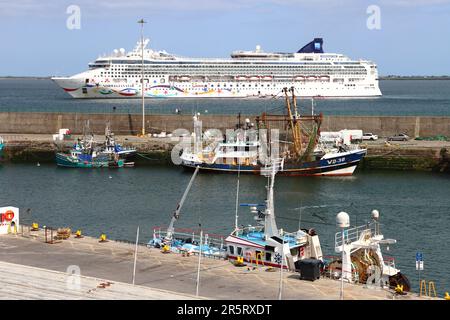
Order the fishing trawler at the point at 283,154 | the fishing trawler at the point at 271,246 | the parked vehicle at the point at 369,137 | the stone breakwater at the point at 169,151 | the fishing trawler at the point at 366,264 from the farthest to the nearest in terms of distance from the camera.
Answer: the parked vehicle at the point at 369,137 < the stone breakwater at the point at 169,151 < the fishing trawler at the point at 283,154 < the fishing trawler at the point at 271,246 < the fishing trawler at the point at 366,264

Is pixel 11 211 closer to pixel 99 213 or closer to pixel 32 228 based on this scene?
pixel 32 228

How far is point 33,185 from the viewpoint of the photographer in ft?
164

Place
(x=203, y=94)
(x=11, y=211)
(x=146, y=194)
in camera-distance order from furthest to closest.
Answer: (x=203, y=94), (x=146, y=194), (x=11, y=211)

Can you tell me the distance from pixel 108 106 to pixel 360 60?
51960mm

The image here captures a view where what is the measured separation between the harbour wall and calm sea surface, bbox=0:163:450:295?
29.3 ft

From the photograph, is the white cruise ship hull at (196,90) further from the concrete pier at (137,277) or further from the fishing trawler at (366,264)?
the fishing trawler at (366,264)

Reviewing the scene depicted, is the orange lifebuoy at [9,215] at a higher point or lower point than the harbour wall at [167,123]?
lower

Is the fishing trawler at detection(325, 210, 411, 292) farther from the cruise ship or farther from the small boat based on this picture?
the cruise ship

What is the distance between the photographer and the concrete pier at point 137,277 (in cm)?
1892

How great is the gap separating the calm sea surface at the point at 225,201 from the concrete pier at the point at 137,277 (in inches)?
277

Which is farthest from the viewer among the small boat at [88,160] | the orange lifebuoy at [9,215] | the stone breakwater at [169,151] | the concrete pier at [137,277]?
the small boat at [88,160]

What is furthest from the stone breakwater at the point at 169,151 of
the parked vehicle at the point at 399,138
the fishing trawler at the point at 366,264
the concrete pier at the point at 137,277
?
the concrete pier at the point at 137,277
